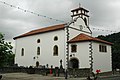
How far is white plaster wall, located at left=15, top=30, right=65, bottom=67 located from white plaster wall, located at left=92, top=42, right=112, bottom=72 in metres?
5.69

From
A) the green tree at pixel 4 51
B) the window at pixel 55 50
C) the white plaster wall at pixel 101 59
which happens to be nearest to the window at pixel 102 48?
the white plaster wall at pixel 101 59

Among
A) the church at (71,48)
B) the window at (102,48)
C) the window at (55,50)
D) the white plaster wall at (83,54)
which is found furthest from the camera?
the window at (55,50)

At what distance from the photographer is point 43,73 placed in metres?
33.7

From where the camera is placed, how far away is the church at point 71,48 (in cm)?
3559

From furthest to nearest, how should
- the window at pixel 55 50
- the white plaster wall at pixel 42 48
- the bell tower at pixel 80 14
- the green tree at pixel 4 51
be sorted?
the bell tower at pixel 80 14
the window at pixel 55 50
the white plaster wall at pixel 42 48
the green tree at pixel 4 51

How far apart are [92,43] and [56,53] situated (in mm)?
7311

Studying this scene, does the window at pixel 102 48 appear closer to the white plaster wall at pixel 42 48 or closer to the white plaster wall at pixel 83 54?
the white plaster wall at pixel 83 54

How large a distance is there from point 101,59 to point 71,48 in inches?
227

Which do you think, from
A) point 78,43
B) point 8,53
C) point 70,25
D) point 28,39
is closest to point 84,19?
point 70,25

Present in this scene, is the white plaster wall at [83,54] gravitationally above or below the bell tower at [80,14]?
below

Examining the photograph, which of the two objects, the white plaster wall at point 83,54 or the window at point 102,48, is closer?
the white plaster wall at point 83,54

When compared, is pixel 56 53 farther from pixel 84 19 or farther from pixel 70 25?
pixel 84 19

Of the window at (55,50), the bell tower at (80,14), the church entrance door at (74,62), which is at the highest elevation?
the bell tower at (80,14)

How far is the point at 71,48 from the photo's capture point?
1455 inches
